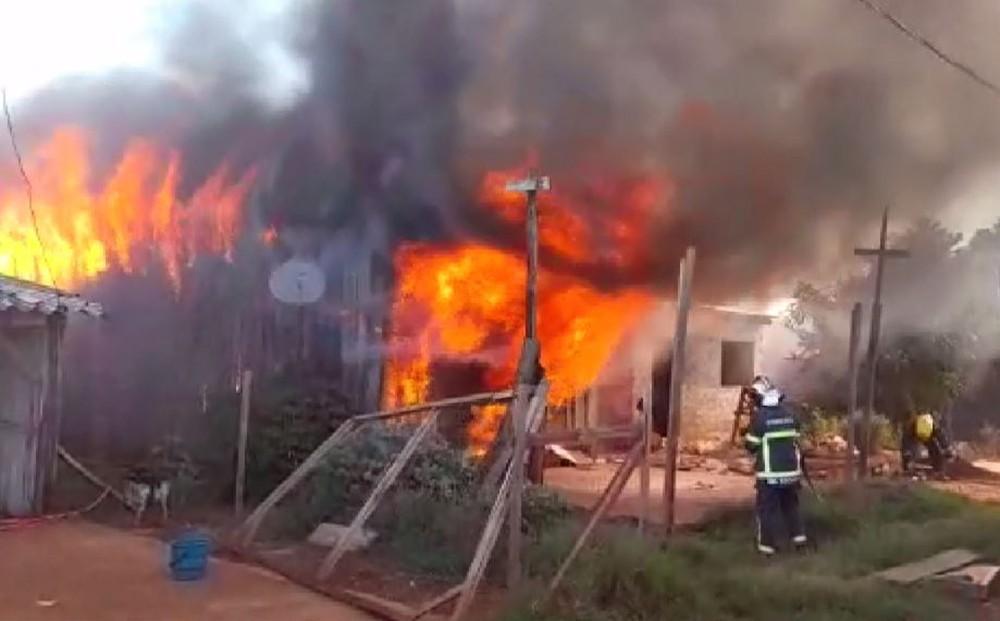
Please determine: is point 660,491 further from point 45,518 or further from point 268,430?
point 45,518

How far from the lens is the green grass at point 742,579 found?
274 inches

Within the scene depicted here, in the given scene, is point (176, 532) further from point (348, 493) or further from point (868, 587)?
point (868, 587)

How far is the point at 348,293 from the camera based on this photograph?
1473cm

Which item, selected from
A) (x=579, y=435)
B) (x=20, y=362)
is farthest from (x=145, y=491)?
(x=579, y=435)

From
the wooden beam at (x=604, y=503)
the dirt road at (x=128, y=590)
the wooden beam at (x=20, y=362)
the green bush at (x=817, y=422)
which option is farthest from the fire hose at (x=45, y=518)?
the green bush at (x=817, y=422)

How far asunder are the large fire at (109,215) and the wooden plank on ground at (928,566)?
964cm

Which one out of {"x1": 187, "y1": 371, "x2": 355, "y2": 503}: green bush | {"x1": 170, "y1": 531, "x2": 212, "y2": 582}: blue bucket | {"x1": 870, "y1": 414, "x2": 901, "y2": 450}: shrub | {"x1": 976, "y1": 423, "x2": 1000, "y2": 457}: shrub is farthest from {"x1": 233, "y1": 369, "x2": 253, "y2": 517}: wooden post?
{"x1": 976, "y1": 423, "x2": 1000, "y2": 457}: shrub

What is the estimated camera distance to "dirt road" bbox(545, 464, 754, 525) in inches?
470

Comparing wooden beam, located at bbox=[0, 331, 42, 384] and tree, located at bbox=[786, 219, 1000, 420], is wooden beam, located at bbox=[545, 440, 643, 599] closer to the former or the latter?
wooden beam, located at bbox=[0, 331, 42, 384]

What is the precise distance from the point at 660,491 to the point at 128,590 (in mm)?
8136

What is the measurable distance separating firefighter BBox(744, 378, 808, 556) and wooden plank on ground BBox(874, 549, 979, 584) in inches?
46.4

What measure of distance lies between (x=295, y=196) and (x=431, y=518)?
7.38 metres

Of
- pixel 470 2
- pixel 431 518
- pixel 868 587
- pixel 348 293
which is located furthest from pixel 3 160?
pixel 868 587

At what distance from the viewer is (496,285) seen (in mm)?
16062
